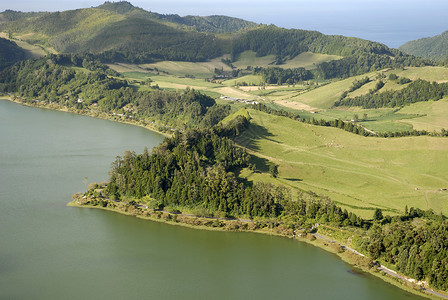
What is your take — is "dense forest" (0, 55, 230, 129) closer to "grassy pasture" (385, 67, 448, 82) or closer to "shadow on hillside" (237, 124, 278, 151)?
"shadow on hillside" (237, 124, 278, 151)

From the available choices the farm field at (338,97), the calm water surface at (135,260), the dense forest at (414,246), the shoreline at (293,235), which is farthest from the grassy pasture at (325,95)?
the dense forest at (414,246)

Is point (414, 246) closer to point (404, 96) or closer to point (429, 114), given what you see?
point (429, 114)

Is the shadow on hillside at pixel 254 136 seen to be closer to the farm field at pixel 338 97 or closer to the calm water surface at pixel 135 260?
the calm water surface at pixel 135 260

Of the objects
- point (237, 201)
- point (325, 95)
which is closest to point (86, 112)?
point (325, 95)

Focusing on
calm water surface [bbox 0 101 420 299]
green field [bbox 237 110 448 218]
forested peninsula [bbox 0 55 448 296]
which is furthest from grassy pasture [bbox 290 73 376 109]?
calm water surface [bbox 0 101 420 299]

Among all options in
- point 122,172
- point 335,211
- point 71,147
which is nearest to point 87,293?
point 122,172

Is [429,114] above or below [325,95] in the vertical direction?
below
